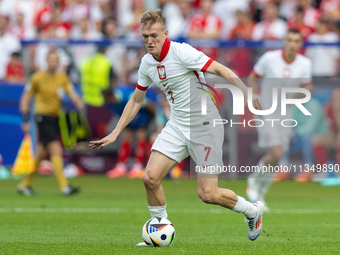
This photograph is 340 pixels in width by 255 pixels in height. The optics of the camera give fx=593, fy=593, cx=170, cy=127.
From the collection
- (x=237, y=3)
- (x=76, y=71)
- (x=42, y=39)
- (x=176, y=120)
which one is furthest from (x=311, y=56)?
(x=176, y=120)

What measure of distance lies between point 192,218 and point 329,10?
9.17 metres

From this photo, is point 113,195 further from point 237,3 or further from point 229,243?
point 237,3

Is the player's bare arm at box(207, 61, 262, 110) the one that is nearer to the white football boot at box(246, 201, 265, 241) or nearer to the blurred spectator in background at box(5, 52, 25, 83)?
the white football boot at box(246, 201, 265, 241)

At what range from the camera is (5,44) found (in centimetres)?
1670

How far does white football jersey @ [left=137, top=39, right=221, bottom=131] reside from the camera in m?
6.01

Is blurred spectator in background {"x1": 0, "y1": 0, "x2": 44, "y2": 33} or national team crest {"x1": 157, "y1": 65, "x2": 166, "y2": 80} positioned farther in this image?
blurred spectator in background {"x1": 0, "y1": 0, "x2": 44, "y2": 33}

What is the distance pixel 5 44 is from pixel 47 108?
19.7ft

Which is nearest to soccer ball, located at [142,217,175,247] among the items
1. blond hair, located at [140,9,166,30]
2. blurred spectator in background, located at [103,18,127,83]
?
blond hair, located at [140,9,166,30]

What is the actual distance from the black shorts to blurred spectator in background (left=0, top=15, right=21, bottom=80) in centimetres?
515

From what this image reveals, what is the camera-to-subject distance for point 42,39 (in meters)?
15.1

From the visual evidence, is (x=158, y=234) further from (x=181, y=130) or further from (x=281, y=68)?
(x=281, y=68)

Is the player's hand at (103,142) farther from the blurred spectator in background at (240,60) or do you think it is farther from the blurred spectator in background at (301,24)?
the blurred spectator in background at (301,24)

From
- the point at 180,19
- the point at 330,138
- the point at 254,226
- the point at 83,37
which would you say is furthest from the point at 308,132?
the point at 254,226

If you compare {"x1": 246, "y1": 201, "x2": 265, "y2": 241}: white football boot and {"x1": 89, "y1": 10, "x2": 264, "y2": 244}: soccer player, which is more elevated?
{"x1": 89, "y1": 10, "x2": 264, "y2": 244}: soccer player
